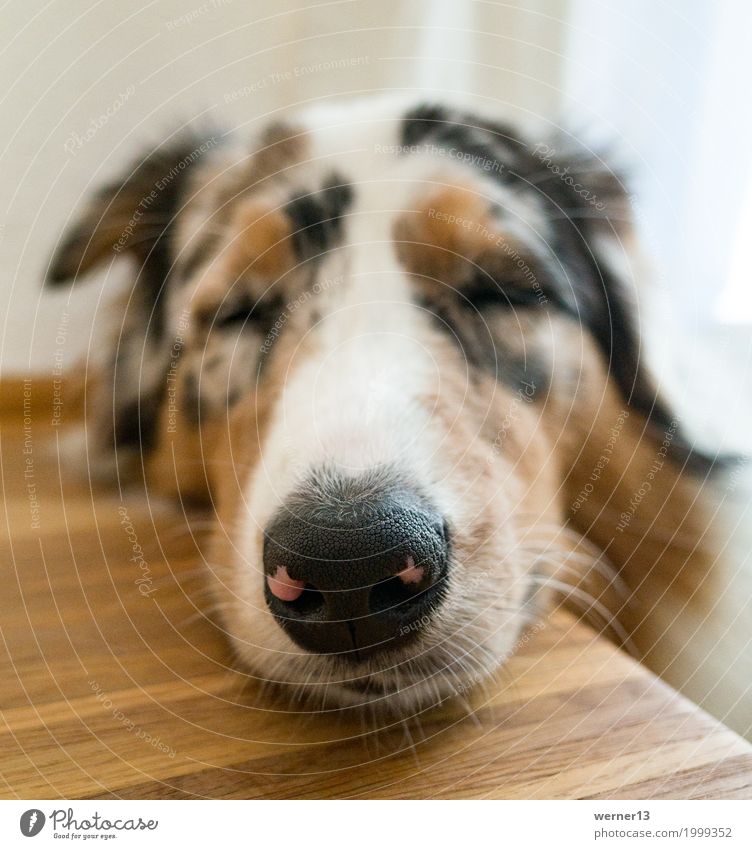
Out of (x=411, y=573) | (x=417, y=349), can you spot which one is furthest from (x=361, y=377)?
(x=411, y=573)

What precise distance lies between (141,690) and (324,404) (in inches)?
9.0

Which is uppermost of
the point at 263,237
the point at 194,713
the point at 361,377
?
the point at 263,237

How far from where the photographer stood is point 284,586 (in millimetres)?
520

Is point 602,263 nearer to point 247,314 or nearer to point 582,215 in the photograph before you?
point 582,215

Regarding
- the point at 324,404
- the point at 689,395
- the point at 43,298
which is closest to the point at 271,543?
the point at 324,404

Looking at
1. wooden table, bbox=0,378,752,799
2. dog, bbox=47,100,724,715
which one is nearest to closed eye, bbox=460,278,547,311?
dog, bbox=47,100,724,715

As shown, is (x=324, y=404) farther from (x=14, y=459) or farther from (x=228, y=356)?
(x=14, y=459)

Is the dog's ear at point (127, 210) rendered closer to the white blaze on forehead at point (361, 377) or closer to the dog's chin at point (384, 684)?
the white blaze on forehead at point (361, 377)

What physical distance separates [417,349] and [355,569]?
20 centimetres

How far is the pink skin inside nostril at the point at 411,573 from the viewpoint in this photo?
499 millimetres

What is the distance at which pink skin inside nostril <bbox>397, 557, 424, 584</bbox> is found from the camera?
0.50m

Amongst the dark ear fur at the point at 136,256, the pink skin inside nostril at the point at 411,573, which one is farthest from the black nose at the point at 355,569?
the dark ear fur at the point at 136,256

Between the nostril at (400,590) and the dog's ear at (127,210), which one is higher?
the dog's ear at (127,210)

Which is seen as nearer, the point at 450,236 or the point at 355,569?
the point at 355,569
